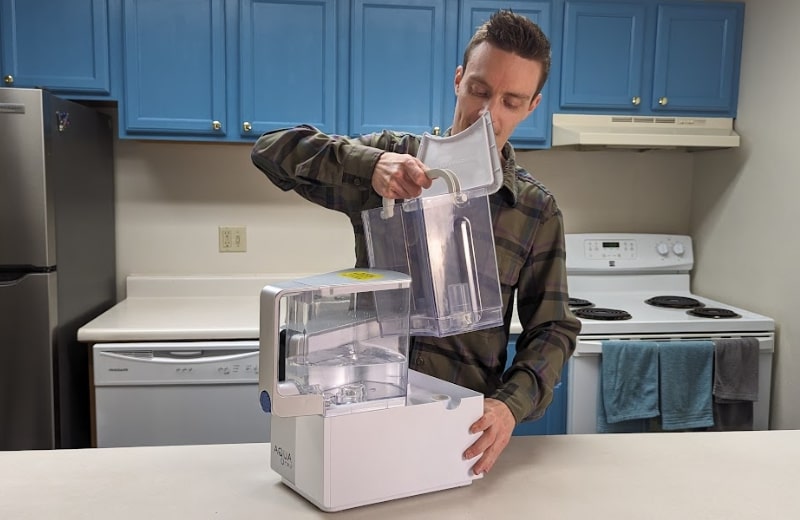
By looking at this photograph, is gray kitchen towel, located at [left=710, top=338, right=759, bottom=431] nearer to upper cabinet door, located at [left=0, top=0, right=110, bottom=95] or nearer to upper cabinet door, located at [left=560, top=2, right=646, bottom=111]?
upper cabinet door, located at [left=560, top=2, right=646, bottom=111]

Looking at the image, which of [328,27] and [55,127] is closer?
[55,127]

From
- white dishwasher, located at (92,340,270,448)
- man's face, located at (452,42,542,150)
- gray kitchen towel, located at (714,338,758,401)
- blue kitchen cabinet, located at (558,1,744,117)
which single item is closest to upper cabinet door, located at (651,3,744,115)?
blue kitchen cabinet, located at (558,1,744,117)

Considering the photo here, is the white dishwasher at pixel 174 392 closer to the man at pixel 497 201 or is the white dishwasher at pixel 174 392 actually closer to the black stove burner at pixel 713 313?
the man at pixel 497 201

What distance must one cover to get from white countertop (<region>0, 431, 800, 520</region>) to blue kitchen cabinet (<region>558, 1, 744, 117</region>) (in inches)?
74.0

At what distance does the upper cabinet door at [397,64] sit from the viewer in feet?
8.67

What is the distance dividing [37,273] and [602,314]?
A: 78.6 inches

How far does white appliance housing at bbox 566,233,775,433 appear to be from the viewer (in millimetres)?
2490

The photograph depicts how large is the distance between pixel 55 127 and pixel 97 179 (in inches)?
16.7

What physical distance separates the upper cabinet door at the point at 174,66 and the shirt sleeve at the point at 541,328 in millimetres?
1675

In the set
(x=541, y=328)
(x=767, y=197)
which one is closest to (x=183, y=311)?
(x=541, y=328)

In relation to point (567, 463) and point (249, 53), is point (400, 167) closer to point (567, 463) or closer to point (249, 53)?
point (567, 463)

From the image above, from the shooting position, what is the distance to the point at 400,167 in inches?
39.1

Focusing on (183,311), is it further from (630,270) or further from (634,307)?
(630,270)

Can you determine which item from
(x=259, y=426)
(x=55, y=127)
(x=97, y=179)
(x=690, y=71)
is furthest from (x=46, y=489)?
(x=690, y=71)
